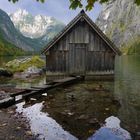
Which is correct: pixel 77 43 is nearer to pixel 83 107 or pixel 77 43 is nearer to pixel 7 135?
pixel 83 107

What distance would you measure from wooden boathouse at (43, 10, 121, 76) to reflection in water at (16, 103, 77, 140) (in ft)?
49.6

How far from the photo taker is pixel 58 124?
13688 mm

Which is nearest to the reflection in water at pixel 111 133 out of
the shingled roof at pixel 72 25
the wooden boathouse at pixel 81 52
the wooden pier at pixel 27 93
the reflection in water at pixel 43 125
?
the reflection in water at pixel 43 125

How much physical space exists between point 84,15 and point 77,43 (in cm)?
311

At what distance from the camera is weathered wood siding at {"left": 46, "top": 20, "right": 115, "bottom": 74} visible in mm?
32125

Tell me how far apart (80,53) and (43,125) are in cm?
1974

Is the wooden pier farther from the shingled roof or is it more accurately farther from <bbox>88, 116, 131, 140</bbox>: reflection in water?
<bbox>88, 116, 131, 140</bbox>: reflection in water

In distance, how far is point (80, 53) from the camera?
32.7 metres

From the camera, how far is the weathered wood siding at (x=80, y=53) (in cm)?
3212

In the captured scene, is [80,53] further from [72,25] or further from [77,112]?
[77,112]

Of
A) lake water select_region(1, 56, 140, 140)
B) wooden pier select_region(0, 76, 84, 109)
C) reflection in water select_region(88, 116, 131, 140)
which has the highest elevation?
wooden pier select_region(0, 76, 84, 109)

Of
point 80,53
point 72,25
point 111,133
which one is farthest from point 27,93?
point 80,53

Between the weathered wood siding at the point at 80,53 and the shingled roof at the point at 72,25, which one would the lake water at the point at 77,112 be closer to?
the shingled roof at the point at 72,25

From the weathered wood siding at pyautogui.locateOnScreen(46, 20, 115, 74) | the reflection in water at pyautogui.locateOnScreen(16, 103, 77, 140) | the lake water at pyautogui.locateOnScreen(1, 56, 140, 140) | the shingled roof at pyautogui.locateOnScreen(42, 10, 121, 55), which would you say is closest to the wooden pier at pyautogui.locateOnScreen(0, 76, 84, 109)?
the lake water at pyautogui.locateOnScreen(1, 56, 140, 140)
